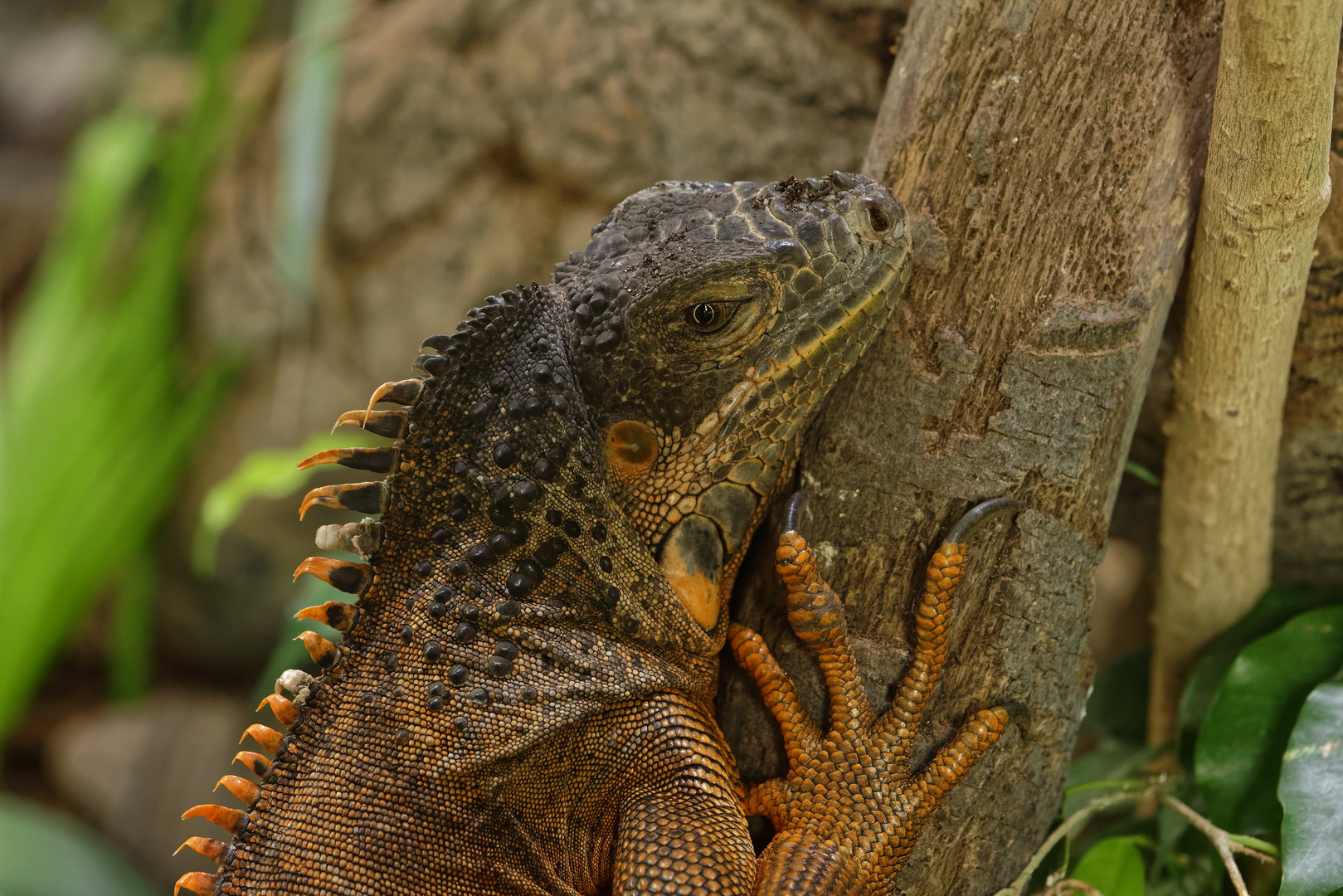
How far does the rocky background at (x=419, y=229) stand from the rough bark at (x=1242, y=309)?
52 centimetres

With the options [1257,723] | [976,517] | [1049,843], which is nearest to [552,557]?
[976,517]

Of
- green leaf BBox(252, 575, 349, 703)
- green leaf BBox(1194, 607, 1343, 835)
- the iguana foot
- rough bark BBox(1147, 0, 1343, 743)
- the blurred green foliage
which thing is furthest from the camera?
the blurred green foliage

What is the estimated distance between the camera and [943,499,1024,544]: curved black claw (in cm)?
188

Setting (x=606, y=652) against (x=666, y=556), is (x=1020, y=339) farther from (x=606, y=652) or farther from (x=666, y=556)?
(x=606, y=652)

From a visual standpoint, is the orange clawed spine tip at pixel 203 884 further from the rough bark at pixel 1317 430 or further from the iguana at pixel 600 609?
the rough bark at pixel 1317 430

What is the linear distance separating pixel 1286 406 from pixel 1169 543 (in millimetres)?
589

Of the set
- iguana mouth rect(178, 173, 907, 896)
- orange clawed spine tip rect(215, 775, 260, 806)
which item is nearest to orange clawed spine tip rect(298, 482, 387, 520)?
iguana mouth rect(178, 173, 907, 896)

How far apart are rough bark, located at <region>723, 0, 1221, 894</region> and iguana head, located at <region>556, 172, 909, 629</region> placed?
153 millimetres

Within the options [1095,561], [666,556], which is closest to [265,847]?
[666,556]

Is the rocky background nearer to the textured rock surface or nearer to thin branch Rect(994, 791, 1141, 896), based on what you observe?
the textured rock surface

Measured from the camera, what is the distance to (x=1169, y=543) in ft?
8.48

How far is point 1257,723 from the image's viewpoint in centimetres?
233

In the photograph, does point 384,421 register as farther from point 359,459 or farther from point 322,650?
point 322,650

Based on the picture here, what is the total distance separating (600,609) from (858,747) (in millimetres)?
624
